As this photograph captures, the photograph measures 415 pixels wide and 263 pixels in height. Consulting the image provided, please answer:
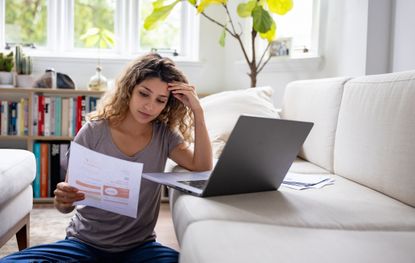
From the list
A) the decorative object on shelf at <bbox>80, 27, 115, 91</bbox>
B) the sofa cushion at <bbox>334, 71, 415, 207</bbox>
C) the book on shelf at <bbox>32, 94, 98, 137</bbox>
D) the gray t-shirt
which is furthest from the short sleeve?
the decorative object on shelf at <bbox>80, 27, 115, 91</bbox>

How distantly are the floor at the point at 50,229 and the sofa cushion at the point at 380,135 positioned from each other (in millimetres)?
1034

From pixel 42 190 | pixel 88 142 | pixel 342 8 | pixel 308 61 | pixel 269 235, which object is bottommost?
pixel 42 190

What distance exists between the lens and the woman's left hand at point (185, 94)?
1446mm

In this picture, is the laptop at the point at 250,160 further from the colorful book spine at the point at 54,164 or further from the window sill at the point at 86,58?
the window sill at the point at 86,58

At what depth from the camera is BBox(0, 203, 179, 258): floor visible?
7.36ft

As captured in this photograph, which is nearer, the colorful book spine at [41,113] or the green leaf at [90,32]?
the colorful book spine at [41,113]

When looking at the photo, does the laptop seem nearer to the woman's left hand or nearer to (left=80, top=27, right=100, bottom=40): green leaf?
the woman's left hand

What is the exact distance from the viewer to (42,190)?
10.1 ft

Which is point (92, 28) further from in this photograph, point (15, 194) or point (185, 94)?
point (185, 94)

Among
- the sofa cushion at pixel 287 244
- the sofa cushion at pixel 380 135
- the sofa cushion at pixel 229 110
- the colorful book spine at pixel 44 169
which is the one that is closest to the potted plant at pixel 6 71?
the colorful book spine at pixel 44 169

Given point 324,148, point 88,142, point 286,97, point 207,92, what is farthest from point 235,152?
point 207,92

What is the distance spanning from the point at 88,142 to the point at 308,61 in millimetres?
1740

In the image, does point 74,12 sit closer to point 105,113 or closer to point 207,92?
point 207,92

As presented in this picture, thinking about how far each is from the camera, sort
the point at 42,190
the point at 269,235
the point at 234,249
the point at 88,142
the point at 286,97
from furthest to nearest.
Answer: the point at 42,190 → the point at 286,97 → the point at 88,142 → the point at 269,235 → the point at 234,249
